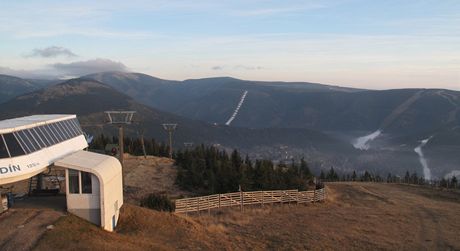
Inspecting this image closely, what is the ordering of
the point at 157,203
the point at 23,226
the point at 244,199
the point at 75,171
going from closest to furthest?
1. the point at 23,226
2. the point at 75,171
3. the point at 157,203
4. the point at 244,199

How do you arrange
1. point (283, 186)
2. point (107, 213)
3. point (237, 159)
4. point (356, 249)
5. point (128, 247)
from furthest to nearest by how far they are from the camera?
point (237, 159) → point (283, 186) → point (356, 249) → point (107, 213) → point (128, 247)

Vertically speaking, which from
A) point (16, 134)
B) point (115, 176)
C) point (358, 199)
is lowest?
point (358, 199)

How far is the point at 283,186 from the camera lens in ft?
203

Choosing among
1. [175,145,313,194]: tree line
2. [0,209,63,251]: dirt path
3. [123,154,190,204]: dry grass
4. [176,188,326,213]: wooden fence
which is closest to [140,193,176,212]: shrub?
[176,188,326,213]: wooden fence

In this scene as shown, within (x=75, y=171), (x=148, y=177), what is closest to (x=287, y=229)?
(x=75, y=171)

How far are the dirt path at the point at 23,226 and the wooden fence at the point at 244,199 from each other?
17399 mm

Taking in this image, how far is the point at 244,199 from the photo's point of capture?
51.5 m

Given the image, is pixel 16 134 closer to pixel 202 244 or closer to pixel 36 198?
pixel 36 198

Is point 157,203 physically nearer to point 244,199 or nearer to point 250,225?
point 250,225

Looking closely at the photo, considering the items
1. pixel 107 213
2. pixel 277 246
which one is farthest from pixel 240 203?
pixel 107 213

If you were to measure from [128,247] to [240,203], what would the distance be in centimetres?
2659

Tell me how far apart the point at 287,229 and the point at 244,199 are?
38.7 ft

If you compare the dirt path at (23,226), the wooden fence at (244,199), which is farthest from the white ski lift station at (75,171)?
the wooden fence at (244,199)

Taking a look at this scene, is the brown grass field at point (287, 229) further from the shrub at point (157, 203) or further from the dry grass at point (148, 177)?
the dry grass at point (148, 177)
